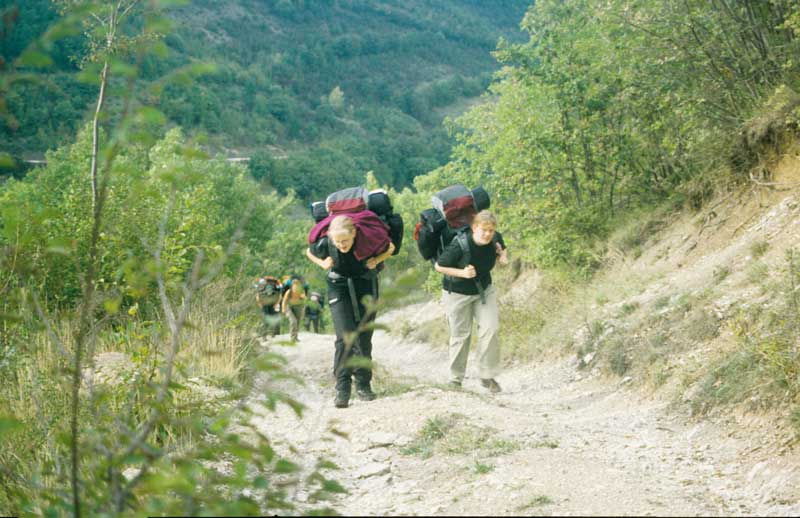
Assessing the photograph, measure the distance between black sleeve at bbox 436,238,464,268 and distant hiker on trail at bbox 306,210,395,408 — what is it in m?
0.72

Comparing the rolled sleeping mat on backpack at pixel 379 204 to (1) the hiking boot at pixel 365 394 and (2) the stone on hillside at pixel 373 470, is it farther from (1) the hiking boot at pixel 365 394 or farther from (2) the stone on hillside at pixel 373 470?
(2) the stone on hillside at pixel 373 470

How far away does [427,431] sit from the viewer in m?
5.72

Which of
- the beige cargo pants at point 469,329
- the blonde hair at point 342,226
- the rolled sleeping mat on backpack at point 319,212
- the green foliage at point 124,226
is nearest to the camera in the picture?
the green foliage at point 124,226

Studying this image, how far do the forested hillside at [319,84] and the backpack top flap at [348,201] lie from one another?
80124mm

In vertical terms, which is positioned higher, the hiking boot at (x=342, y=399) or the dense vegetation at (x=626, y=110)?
the dense vegetation at (x=626, y=110)

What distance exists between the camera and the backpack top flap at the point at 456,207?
827 cm

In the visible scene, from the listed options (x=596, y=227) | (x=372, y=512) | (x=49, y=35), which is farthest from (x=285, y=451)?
(x=596, y=227)

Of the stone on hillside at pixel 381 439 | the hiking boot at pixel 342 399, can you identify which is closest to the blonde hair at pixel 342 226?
the hiking boot at pixel 342 399

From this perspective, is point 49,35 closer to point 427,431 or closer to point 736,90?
point 427,431

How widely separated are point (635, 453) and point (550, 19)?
37.8 ft

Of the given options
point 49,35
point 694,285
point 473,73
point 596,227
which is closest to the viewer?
point 49,35

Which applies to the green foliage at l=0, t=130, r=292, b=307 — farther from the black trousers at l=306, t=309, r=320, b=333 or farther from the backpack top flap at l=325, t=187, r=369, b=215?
the black trousers at l=306, t=309, r=320, b=333

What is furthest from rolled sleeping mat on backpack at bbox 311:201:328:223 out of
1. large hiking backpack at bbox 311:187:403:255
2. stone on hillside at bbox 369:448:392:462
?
stone on hillside at bbox 369:448:392:462

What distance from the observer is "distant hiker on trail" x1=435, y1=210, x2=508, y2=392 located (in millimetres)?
7893
